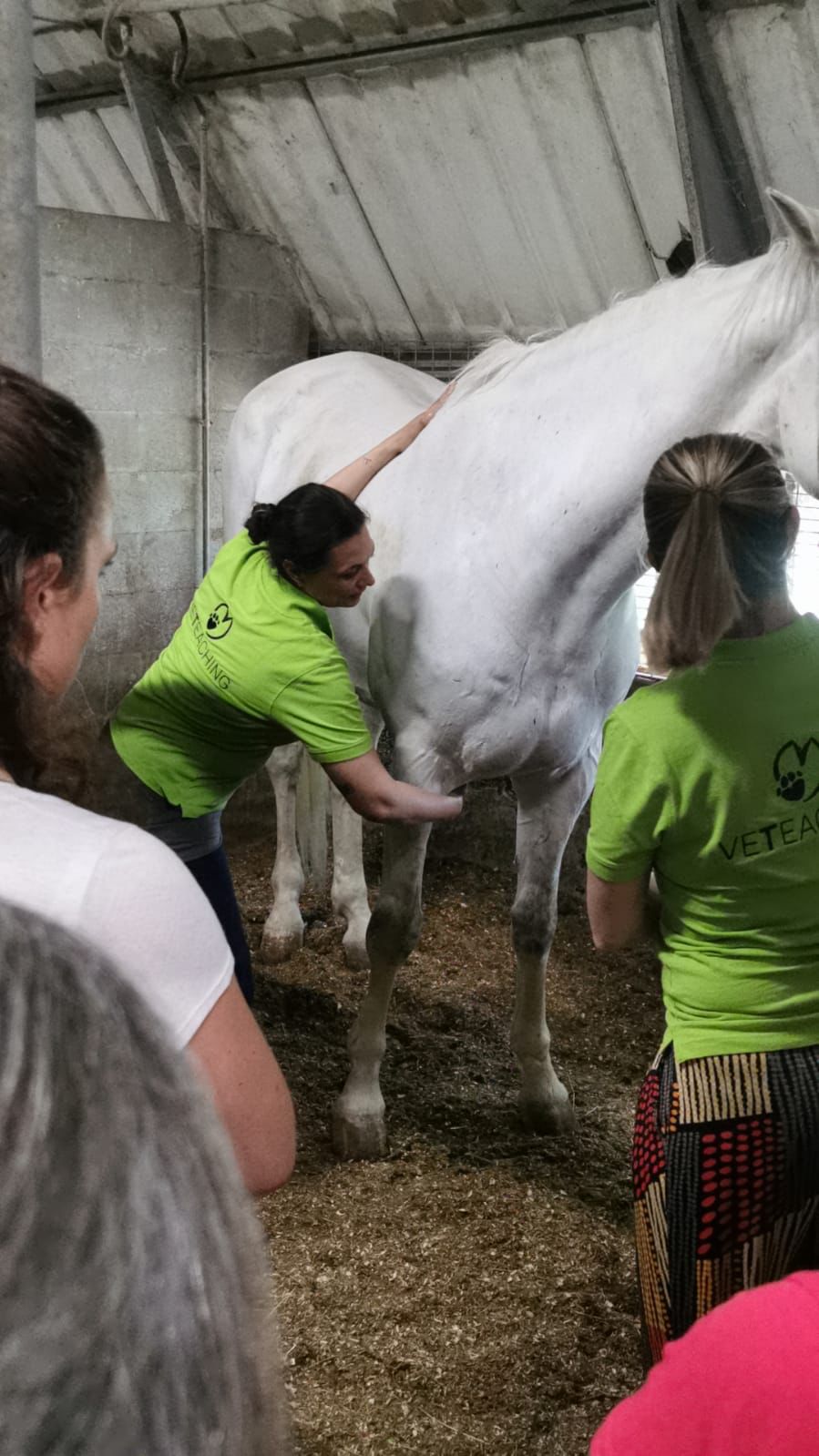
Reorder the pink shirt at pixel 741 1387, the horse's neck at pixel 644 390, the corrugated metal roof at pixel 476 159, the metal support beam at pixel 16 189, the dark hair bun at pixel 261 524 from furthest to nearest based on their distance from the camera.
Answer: the corrugated metal roof at pixel 476 159, the metal support beam at pixel 16 189, the dark hair bun at pixel 261 524, the horse's neck at pixel 644 390, the pink shirt at pixel 741 1387

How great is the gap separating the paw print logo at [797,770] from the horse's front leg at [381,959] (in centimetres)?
132

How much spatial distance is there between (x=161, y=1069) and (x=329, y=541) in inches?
73.3

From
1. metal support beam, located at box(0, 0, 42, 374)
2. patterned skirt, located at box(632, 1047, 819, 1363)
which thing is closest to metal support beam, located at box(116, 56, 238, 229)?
metal support beam, located at box(0, 0, 42, 374)

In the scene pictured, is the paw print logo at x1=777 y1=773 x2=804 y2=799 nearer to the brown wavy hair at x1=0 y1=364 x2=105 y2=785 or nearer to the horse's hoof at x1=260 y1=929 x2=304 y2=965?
the brown wavy hair at x1=0 y1=364 x2=105 y2=785

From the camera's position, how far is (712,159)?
3.15m

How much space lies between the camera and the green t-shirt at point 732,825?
139 cm

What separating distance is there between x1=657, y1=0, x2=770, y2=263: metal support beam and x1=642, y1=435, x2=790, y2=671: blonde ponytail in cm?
168

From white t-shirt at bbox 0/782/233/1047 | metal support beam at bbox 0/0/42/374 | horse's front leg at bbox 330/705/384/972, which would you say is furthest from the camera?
horse's front leg at bbox 330/705/384/972

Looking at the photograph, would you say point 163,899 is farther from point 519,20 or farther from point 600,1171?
point 519,20

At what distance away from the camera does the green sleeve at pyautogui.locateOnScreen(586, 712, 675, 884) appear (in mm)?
1395

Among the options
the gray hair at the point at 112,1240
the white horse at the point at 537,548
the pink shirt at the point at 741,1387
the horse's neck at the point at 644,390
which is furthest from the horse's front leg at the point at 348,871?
the gray hair at the point at 112,1240

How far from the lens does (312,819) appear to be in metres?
4.21

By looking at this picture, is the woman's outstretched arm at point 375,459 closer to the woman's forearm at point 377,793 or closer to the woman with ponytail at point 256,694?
the woman with ponytail at point 256,694

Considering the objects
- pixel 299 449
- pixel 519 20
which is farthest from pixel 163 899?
pixel 519 20
